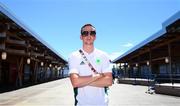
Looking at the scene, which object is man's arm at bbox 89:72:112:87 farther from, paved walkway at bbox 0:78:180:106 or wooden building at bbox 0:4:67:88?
wooden building at bbox 0:4:67:88

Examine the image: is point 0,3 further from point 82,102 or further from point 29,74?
point 29,74

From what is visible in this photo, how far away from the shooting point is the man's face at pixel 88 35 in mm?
3146

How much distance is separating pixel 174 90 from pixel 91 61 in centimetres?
1518

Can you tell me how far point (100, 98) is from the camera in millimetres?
3027

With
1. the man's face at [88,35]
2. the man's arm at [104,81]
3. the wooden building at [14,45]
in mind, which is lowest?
the man's arm at [104,81]

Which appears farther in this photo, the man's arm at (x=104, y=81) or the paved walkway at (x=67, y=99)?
the paved walkway at (x=67, y=99)

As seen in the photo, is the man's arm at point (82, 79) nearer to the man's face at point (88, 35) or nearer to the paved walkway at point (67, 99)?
the man's face at point (88, 35)

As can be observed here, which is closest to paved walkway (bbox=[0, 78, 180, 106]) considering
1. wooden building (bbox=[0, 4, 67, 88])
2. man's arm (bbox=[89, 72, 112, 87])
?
wooden building (bbox=[0, 4, 67, 88])

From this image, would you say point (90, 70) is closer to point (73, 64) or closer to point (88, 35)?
point (73, 64)

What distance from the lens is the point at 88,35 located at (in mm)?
3146

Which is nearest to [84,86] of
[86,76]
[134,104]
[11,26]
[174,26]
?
[86,76]

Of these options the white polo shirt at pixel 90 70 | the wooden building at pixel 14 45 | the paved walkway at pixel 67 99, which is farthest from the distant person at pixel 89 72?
the wooden building at pixel 14 45

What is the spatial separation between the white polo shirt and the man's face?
12 cm

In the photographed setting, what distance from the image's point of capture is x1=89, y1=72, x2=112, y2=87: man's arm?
3010 millimetres
